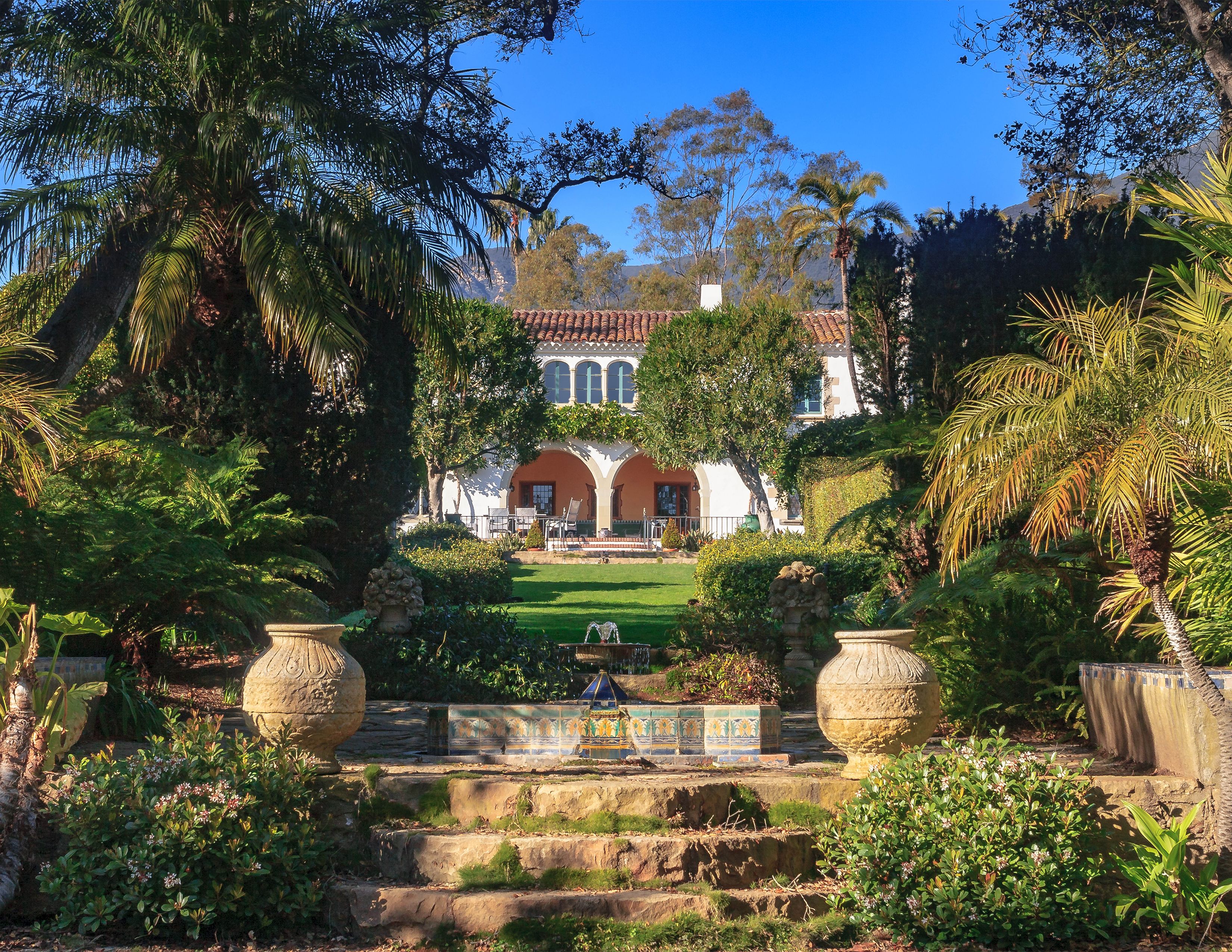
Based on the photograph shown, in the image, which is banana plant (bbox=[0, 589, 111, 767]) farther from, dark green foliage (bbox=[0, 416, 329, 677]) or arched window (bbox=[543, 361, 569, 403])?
arched window (bbox=[543, 361, 569, 403])

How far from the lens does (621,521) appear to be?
31625 millimetres

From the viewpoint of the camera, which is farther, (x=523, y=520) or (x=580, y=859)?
(x=523, y=520)

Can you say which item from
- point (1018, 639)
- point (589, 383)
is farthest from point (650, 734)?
point (589, 383)

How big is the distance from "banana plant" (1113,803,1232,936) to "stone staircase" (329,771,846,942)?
4.12 ft

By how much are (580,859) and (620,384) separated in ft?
94.8

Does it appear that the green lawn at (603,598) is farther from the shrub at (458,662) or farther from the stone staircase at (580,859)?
the stone staircase at (580,859)

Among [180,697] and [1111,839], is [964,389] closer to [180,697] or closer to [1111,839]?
[1111,839]

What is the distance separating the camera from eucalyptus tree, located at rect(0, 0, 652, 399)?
24.8 feet

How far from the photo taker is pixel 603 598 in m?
16.1

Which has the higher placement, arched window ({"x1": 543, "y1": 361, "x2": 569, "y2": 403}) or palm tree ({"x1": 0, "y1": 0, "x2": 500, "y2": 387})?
arched window ({"x1": 543, "y1": 361, "x2": 569, "y2": 403})

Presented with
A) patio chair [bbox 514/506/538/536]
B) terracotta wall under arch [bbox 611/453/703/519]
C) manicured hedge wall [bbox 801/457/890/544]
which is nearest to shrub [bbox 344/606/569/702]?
manicured hedge wall [bbox 801/457/890/544]

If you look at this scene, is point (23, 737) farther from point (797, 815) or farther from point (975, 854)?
point (975, 854)

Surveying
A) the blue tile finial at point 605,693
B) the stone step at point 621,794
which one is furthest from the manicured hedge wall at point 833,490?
the stone step at point 621,794

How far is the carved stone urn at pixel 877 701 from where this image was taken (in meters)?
4.76
